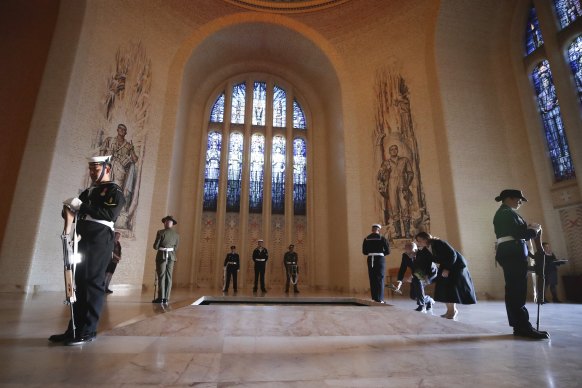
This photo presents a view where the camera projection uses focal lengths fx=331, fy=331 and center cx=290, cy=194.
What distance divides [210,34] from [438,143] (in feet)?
31.5

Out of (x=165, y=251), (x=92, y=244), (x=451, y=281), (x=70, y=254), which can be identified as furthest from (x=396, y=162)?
(x=70, y=254)

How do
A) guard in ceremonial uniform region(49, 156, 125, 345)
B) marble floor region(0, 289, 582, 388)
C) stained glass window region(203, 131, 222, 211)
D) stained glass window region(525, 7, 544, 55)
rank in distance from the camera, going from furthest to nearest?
1. stained glass window region(203, 131, 222, 211)
2. stained glass window region(525, 7, 544, 55)
3. guard in ceremonial uniform region(49, 156, 125, 345)
4. marble floor region(0, 289, 582, 388)

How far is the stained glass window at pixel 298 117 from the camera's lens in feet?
54.2

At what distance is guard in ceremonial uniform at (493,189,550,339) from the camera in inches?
125

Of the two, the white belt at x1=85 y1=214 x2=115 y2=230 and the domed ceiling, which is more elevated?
the domed ceiling

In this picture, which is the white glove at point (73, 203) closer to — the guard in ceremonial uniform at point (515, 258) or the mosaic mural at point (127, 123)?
the guard in ceremonial uniform at point (515, 258)

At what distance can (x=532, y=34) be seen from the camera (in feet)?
35.1

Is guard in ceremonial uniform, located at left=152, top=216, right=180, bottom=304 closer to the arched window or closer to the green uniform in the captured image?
the green uniform

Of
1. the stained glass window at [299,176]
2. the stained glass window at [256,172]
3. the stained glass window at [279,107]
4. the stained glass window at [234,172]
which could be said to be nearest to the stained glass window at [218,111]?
the stained glass window at [234,172]

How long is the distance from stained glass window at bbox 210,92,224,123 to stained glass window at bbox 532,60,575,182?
1246 cm

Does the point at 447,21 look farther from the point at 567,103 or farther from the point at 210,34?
the point at 210,34

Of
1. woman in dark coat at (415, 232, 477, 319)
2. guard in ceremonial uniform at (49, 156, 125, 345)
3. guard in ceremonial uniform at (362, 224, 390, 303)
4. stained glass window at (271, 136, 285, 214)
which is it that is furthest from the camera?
stained glass window at (271, 136, 285, 214)

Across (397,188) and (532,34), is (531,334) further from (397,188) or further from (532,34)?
(532,34)

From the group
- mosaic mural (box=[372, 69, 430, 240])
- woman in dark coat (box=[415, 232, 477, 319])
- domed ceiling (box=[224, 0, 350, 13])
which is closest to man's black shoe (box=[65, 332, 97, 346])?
woman in dark coat (box=[415, 232, 477, 319])
